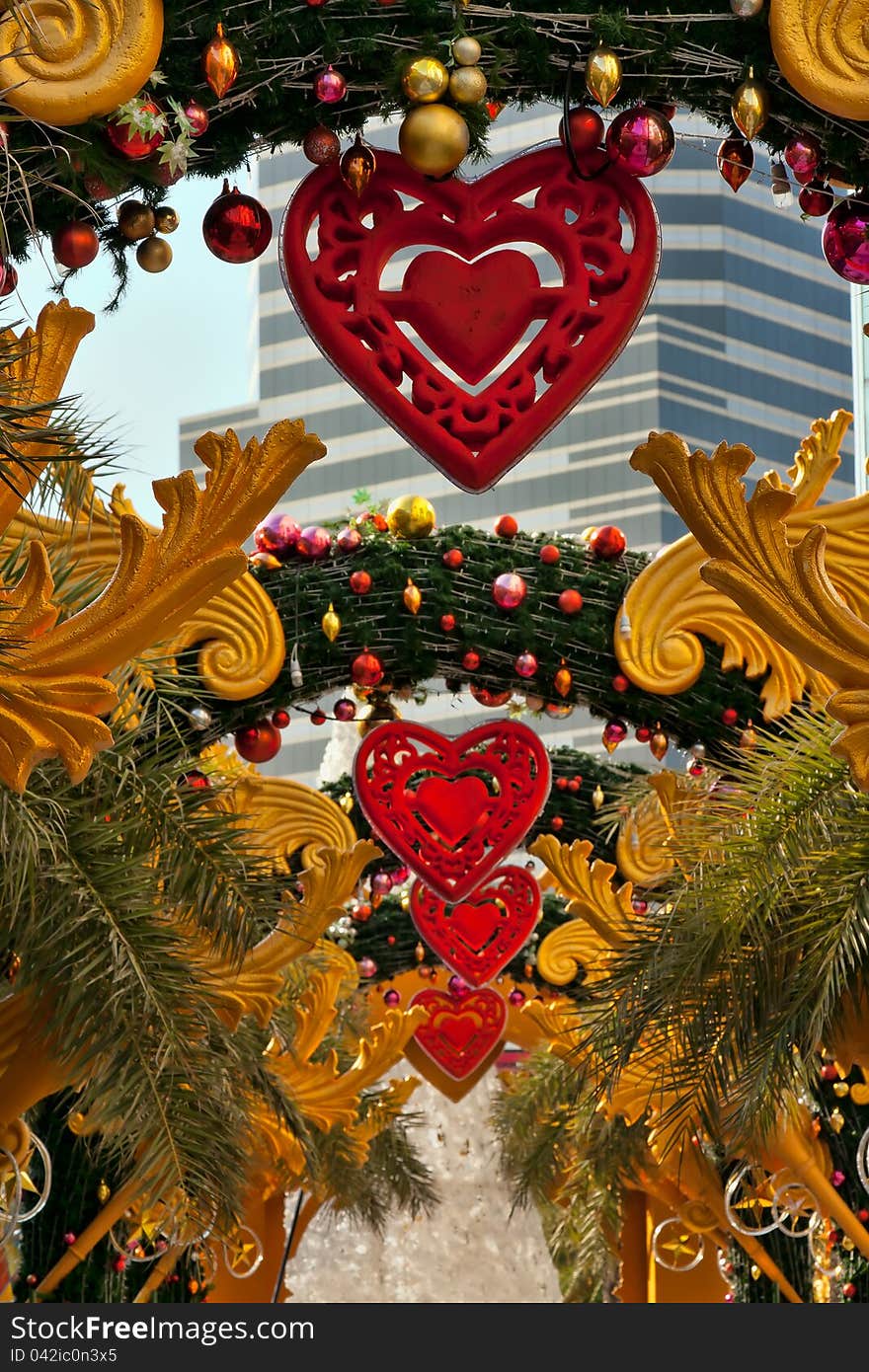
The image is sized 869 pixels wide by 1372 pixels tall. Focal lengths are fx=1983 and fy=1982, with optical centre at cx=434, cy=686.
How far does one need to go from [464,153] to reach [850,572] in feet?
6.01

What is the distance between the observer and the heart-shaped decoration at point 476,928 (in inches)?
410

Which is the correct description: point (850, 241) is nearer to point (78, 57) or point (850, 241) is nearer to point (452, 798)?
point (78, 57)

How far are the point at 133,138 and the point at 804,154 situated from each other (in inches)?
55.2

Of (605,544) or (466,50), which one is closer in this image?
(466,50)

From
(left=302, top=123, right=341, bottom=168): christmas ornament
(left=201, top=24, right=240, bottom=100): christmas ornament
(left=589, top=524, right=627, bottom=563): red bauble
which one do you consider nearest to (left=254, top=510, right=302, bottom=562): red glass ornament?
(left=589, top=524, right=627, bottom=563): red bauble

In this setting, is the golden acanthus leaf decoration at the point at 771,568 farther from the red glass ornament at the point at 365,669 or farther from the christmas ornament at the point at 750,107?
the red glass ornament at the point at 365,669

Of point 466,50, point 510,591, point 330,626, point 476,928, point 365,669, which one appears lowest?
point 476,928

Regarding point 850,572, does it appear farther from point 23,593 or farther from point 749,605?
point 23,593

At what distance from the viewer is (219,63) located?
3.96m

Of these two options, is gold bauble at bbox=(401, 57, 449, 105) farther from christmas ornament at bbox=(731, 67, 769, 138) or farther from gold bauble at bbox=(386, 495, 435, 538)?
gold bauble at bbox=(386, 495, 435, 538)

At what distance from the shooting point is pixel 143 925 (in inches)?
224

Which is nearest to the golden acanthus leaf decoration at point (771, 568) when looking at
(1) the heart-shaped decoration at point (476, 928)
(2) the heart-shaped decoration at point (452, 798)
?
(2) the heart-shaped decoration at point (452, 798)

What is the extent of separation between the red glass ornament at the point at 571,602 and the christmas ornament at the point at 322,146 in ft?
13.3

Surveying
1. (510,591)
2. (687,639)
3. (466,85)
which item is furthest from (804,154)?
(510,591)
